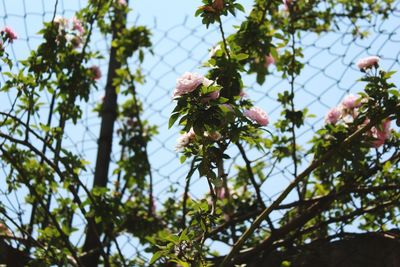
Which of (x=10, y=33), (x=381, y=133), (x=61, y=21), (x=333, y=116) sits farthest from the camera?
(x=61, y=21)

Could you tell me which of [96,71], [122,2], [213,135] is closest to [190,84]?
[213,135]

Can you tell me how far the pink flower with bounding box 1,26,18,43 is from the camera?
1762 millimetres

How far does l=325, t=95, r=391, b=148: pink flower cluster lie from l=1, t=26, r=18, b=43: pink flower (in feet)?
3.07

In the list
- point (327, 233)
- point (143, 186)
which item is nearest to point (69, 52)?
point (143, 186)

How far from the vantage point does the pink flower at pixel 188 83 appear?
1050mm

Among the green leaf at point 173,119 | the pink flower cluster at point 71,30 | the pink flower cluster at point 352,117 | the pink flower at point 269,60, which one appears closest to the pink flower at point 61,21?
the pink flower cluster at point 71,30

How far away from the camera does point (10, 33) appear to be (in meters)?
1.77

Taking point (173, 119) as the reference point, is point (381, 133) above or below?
above

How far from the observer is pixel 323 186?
6.26 feet

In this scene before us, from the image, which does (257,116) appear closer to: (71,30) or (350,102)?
(350,102)

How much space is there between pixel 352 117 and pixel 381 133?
11 cm

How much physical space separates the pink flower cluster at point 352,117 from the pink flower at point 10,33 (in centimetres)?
94

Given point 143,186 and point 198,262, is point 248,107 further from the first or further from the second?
point 143,186

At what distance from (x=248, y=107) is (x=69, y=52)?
89 cm
